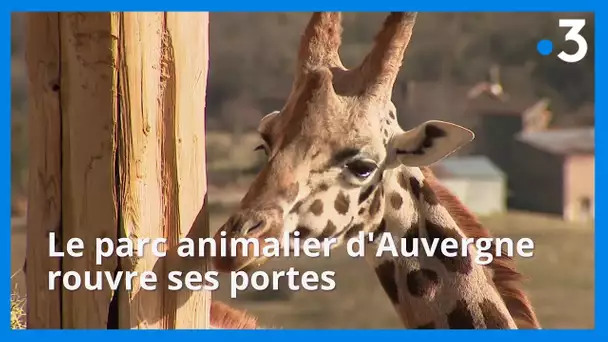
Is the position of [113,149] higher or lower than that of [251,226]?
higher

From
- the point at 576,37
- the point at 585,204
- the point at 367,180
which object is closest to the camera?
the point at 367,180

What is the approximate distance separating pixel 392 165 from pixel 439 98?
2347 mm

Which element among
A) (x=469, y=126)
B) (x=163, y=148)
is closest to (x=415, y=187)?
(x=163, y=148)

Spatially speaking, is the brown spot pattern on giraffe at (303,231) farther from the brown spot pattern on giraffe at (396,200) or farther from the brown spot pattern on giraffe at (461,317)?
the brown spot pattern on giraffe at (461,317)

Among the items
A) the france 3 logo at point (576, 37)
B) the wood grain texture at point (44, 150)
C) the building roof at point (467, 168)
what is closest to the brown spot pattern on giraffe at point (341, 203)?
the wood grain texture at point (44, 150)

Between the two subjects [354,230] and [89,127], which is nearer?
[89,127]

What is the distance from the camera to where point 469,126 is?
5.40 metres

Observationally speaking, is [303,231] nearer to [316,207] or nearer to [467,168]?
[316,207]

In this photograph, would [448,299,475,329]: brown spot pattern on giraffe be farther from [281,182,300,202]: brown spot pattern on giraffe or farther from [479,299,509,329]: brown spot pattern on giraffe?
[281,182,300,202]: brown spot pattern on giraffe

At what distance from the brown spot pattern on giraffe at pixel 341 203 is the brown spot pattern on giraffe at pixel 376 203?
0.29 feet

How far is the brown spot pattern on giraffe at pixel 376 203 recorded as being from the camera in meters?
3.16

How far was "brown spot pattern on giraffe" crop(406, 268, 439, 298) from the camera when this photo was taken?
3213 millimetres

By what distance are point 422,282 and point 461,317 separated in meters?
0.18

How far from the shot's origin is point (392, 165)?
3156 mm
